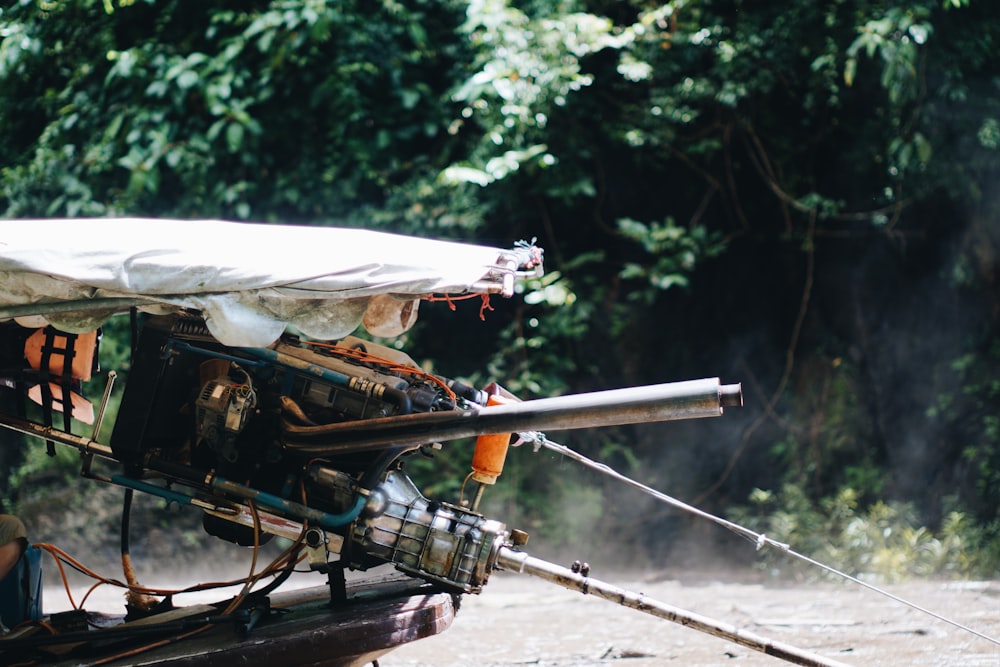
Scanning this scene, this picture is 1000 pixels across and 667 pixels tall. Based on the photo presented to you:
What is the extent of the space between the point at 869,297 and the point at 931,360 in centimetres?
74

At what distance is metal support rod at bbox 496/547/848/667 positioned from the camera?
349 centimetres

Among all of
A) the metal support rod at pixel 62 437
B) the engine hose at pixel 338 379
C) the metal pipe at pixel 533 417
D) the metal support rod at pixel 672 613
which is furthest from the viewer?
the metal support rod at pixel 62 437

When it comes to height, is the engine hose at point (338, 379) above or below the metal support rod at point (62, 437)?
above

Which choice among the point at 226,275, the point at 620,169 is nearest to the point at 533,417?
the point at 226,275

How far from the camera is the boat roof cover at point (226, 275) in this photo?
10.8 feet

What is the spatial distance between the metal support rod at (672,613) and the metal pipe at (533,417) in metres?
0.60

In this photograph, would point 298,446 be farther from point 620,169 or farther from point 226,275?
point 620,169

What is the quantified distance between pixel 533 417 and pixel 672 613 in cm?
95

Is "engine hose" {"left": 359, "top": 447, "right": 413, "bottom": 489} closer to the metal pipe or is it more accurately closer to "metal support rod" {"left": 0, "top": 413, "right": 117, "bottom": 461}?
the metal pipe

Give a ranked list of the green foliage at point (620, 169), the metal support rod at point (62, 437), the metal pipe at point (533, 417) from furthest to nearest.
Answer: the green foliage at point (620, 169) < the metal support rod at point (62, 437) < the metal pipe at point (533, 417)

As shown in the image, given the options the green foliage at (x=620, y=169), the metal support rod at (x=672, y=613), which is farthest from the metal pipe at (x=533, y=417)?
the green foliage at (x=620, y=169)

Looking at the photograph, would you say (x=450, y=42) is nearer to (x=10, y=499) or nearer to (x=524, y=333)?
(x=524, y=333)

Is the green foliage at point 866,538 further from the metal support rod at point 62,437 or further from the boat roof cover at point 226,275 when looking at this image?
the metal support rod at point 62,437

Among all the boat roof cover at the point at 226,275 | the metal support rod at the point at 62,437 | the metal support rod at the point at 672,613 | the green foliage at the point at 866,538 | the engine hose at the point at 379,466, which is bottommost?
the green foliage at the point at 866,538
